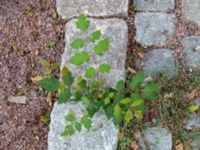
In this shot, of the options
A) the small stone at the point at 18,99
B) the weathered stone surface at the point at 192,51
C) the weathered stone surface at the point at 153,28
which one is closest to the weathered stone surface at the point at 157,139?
the weathered stone surface at the point at 192,51

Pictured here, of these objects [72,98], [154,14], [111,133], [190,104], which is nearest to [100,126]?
[111,133]

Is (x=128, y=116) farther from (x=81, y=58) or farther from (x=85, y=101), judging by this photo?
Answer: (x=81, y=58)

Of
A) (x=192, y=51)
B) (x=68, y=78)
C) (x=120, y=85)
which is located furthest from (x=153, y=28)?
(x=68, y=78)

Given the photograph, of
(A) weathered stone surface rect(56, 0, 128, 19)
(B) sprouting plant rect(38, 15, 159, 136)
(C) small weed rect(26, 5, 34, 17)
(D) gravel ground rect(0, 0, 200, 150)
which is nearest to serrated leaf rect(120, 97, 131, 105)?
(B) sprouting plant rect(38, 15, 159, 136)

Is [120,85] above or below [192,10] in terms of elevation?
below

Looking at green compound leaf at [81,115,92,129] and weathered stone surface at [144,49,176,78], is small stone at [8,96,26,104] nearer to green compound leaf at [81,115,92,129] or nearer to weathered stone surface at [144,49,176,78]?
green compound leaf at [81,115,92,129]
